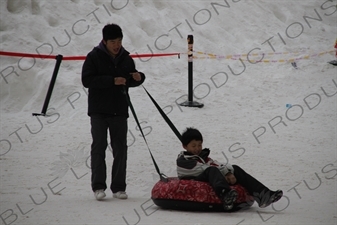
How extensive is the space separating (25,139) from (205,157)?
4169 mm

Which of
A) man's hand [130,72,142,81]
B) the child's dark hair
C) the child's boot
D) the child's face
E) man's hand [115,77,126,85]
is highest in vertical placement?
man's hand [115,77,126,85]

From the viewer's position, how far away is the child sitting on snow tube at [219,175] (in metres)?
5.62

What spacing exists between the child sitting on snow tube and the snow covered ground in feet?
0.57

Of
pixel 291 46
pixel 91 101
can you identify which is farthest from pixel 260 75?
pixel 91 101

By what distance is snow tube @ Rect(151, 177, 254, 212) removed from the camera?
575 centimetres

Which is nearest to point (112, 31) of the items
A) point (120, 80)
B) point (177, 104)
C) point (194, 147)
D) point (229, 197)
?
point (120, 80)

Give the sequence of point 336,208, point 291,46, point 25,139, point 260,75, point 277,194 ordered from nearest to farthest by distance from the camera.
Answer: point 277,194 → point 336,208 → point 25,139 → point 260,75 → point 291,46

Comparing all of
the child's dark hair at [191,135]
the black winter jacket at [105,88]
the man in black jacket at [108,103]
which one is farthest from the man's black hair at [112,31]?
the child's dark hair at [191,135]

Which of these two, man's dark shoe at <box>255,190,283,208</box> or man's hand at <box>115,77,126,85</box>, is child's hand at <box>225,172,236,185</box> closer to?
man's dark shoe at <box>255,190,283,208</box>

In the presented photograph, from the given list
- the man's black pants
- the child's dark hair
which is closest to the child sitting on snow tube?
the child's dark hair

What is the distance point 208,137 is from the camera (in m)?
9.63

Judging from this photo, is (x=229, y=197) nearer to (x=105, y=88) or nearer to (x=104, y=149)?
(x=104, y=149)

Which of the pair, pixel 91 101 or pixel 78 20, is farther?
pixel 78 20

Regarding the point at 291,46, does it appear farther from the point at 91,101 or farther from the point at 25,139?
the point at 91,101
